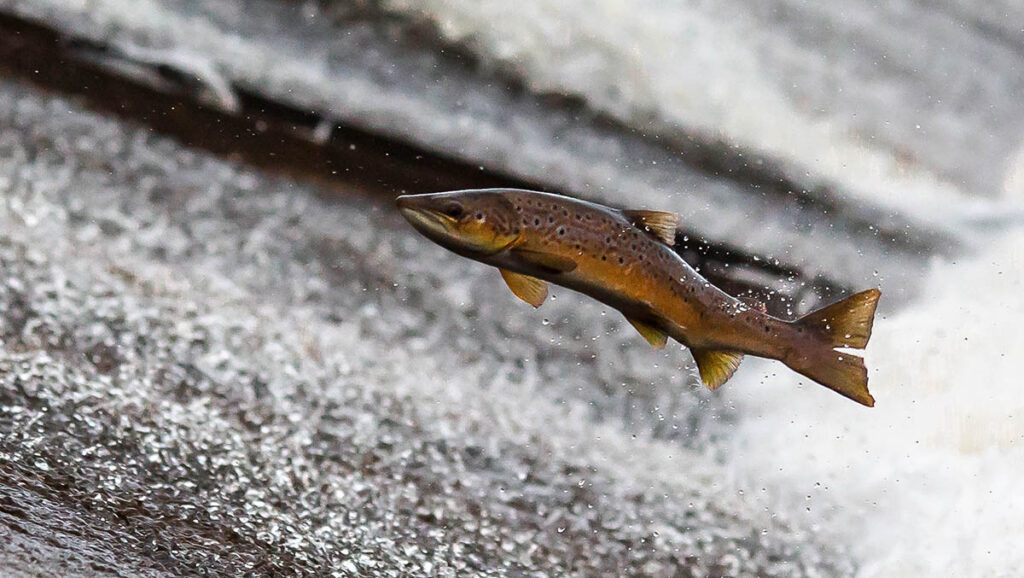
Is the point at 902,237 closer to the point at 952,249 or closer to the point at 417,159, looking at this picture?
the point at 952,249

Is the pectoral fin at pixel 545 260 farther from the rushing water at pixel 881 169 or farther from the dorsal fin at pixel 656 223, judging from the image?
the rushing water at pixel 881 169

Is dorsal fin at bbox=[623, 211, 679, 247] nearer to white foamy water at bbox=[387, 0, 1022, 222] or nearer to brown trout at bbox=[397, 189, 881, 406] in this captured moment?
brown trout at bbox=[397, 189, 881, 406]

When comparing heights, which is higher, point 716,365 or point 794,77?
point 794,77

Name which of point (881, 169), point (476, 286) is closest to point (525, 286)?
point (476, 286)

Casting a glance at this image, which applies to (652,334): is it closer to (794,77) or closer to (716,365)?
(716,365)

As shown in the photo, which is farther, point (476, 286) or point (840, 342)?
point (476, 286)

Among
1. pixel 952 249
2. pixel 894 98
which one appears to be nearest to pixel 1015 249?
pixel 952 249

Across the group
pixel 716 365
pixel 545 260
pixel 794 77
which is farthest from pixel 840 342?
pixel 794 77
